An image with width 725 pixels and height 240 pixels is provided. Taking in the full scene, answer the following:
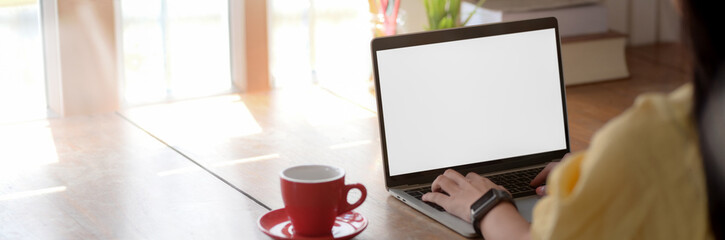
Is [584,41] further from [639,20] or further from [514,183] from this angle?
[514,183]

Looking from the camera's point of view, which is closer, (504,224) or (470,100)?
(504,224)

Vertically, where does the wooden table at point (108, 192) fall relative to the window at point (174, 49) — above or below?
below

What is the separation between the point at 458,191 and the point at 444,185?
0.10 ft

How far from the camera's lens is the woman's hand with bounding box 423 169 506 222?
1.15 meters

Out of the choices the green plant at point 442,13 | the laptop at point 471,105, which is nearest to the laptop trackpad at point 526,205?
the laptop at point 471,105

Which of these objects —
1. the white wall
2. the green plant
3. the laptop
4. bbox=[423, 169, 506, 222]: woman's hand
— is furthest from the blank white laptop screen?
the white wall

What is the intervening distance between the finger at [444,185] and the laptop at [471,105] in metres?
0.03

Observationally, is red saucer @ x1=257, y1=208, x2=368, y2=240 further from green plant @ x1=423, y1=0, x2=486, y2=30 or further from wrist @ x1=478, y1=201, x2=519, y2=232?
green plant @ x1=423, y1=0, x2=486, y2=30

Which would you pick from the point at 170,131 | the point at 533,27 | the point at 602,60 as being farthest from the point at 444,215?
the point at 602,60

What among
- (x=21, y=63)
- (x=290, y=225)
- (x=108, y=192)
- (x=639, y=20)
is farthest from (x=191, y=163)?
Answer: (x=639, y=20)

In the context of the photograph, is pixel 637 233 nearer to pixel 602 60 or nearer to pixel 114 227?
pixel 114 227

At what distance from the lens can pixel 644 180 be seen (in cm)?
71

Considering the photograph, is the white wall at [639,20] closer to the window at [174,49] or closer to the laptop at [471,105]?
the window at [174,49]

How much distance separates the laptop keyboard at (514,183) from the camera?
1.28 meters
